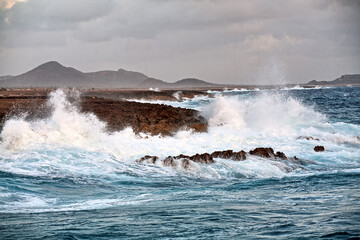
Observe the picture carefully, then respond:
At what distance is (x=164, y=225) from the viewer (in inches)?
309

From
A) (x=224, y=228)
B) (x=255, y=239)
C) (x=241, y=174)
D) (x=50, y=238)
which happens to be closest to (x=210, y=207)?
(x=224, y=228)

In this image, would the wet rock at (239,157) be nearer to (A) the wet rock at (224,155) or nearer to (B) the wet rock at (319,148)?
(A) the wet rock at (224,155)

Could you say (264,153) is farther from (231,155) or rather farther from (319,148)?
(319,148)

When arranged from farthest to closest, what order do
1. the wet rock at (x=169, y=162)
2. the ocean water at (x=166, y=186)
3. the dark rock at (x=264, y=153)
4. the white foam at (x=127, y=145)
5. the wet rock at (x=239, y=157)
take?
the dark rock at (x=264, y=153) → the wet rock at (x=239, y=157) → the wet rock at (x=169, y=162) → the white foam at (x=127, y=145) → the ocean water at (x=166, y=186)

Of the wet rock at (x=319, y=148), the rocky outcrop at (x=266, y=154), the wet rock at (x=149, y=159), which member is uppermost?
the wet rock at (x=149, y=159)

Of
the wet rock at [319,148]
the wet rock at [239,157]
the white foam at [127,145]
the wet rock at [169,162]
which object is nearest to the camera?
the white foam at [127,145]

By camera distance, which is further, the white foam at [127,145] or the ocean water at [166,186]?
the white foam at [127,145]

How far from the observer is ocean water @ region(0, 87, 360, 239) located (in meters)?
7.70

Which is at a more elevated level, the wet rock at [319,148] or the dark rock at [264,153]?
the dark rock at [264,153]

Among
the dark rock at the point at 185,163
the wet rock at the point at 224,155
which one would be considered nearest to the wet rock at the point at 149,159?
the dark rock at the point at 185,163

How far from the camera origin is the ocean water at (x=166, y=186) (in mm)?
7699

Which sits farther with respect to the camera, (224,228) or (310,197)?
(310,197)

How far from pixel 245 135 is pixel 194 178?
8.79 metres

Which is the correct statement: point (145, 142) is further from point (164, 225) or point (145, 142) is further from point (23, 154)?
point (164, 225)
